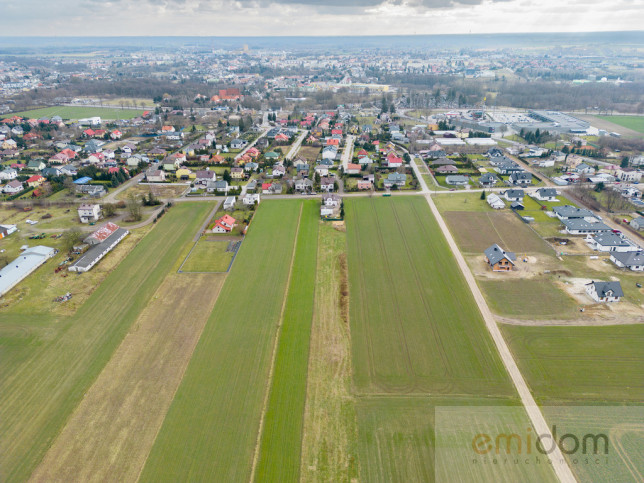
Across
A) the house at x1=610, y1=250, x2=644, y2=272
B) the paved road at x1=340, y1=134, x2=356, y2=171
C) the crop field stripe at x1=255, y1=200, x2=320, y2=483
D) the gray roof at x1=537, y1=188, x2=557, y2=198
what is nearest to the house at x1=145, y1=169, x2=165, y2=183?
the paved road at x1=340, y1=134, x2=356, y2=171

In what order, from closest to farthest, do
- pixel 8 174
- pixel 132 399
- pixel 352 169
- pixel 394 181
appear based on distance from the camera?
pixel 132 399
pixel 394 181
pixel 8 174
pixel 352 169

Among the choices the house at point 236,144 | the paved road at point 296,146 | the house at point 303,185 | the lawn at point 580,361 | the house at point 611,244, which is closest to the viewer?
the lawn at point 580,361

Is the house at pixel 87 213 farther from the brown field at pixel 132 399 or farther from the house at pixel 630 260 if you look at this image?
the house at pixel 630 260

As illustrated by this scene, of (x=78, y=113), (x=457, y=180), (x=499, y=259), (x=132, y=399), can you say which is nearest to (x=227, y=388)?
(x=132, y=399)

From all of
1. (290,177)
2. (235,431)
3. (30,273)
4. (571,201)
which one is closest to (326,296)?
(235,431)

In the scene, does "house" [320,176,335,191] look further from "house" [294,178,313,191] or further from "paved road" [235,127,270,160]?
"paved road" [235,127,270,160]

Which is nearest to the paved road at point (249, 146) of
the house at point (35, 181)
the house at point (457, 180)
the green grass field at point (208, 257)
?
the house at point (35, 181)

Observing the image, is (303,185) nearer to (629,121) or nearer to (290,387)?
(290,387)
